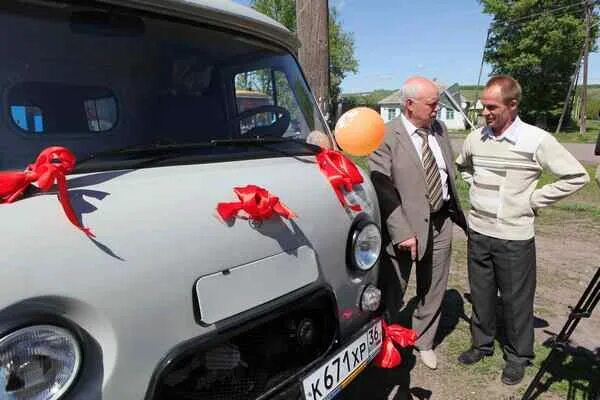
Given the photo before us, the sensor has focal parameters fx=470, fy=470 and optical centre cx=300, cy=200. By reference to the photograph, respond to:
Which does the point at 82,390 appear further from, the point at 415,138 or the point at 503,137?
Result: the point at 503,137

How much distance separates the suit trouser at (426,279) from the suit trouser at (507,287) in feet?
0.64

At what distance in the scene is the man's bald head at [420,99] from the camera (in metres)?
2.94

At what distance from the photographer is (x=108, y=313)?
1.26 m

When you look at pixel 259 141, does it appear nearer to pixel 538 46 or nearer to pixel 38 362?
pixel 38 362

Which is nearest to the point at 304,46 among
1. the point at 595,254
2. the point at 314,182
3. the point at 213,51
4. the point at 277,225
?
the point at 213,51

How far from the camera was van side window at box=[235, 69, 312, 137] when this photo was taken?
2.46 meters

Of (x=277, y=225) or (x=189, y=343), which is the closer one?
(x=189, y=343)

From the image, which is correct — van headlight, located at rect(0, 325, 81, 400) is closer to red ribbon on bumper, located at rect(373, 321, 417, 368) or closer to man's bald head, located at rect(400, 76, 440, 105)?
red ribbon on bumper, located at rect(373, 321, 417, 368)

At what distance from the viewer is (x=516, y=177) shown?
2.94m

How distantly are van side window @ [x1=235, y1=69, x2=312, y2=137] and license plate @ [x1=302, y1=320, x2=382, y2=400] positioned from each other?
1.10 meters

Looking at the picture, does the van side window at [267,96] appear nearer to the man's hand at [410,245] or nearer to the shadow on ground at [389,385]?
the man's hand at [410,245]

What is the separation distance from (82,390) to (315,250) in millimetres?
944

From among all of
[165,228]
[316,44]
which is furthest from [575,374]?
[316,44]

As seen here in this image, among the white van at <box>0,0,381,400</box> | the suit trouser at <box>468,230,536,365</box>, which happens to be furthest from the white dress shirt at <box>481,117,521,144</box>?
the white van at <box>0,0,381,400</box>
